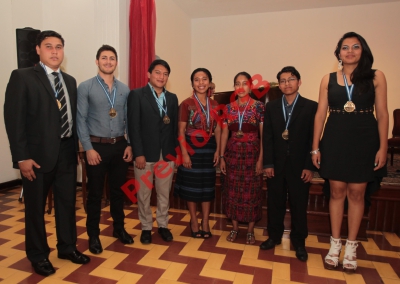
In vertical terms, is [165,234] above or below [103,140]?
below

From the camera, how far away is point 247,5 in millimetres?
6090

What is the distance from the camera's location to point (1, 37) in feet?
13.9

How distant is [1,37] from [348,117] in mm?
4653

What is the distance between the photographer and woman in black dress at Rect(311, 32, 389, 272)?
6.71 feet

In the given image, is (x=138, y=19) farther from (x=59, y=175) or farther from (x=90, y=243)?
(x=90, y=243)

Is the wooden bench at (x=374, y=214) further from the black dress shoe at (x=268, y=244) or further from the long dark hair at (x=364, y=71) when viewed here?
the long dark hair at (x=364, y=71)

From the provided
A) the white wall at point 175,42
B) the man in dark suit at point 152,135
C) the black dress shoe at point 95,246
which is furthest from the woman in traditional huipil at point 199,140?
the white wall at point 175,42

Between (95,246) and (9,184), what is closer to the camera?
(95,246)

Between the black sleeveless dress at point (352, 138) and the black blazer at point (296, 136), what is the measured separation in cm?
19

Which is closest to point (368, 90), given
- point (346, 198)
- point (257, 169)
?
point (346, 198)

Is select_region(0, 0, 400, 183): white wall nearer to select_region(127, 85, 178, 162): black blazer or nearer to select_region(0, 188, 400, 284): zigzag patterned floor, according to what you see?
select_region(127, 85, 178, 162): black blazer

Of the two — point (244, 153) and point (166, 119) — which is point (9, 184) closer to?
point (166, 119)

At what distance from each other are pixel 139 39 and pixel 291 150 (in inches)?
109

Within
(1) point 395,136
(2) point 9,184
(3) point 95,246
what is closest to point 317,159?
(3) point 95,246
